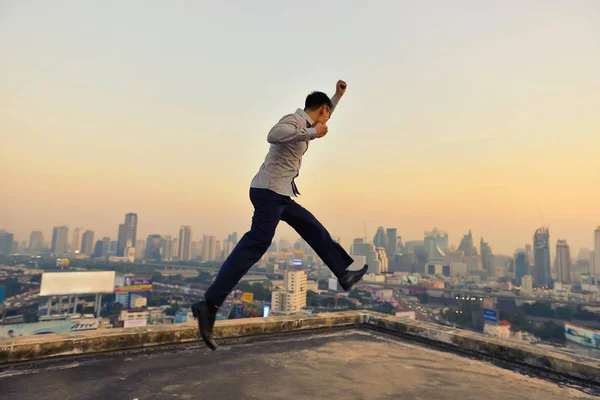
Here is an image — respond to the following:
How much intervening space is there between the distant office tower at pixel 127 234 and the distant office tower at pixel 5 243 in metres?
34.1

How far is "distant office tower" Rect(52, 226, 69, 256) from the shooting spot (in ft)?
400

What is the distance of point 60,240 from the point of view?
123 meters

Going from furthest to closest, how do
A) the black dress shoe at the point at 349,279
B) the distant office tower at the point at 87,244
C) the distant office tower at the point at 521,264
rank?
the distant office tower at the point at 87,244
the distant office tower at the point at 521,264
the black dress shoe at the point at 349,279

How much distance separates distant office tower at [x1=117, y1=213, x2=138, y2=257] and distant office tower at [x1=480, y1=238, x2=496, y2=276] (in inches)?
5227

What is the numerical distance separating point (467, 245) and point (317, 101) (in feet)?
460

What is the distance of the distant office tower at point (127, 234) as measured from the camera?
124688mm

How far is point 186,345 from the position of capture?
9.27 feet

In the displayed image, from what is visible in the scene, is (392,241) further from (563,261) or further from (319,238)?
(319,238)

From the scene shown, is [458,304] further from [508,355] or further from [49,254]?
[49,254]

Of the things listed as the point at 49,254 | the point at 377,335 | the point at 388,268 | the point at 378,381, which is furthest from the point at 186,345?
the point at 49,254

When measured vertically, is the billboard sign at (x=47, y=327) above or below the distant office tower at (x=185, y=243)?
below

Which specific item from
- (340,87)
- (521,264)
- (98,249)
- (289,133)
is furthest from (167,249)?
(289,133)

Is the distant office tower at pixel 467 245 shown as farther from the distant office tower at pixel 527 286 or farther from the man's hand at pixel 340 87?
the man's hand at pixel 340 87

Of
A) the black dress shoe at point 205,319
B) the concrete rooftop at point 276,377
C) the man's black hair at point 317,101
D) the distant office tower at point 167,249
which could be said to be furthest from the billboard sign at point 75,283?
the distant office tower at point 167,249
